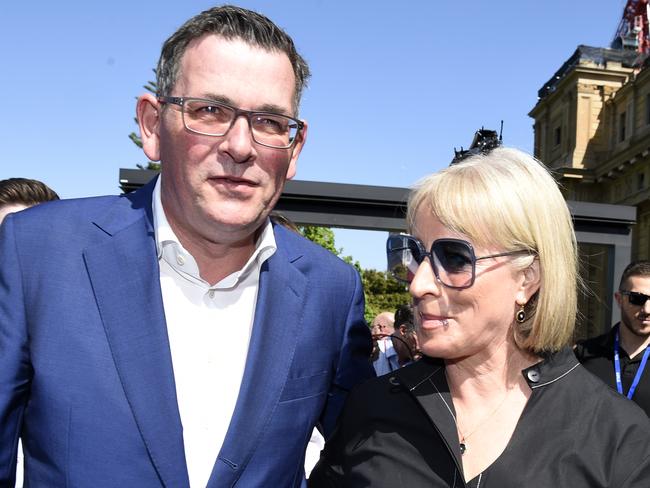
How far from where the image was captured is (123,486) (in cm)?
204

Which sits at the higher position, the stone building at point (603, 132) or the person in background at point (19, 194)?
the stone building at point (603, 132)

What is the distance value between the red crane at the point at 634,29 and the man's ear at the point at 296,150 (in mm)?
50759

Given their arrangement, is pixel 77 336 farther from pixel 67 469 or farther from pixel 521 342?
pixel 521 342

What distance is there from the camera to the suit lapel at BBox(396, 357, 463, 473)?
2.39m

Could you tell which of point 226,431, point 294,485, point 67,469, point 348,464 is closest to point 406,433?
point 348,464

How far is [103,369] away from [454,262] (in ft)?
4.17

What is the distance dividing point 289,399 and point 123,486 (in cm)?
63

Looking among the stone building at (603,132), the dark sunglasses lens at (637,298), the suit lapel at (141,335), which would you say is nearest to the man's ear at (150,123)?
the suit lapel at (141,335)

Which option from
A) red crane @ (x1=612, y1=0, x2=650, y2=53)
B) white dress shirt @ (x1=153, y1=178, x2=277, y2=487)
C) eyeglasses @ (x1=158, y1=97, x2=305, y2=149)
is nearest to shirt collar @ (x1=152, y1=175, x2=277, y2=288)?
white dress shirt @ (x1=153, y1=178, x2=277, y2=487)

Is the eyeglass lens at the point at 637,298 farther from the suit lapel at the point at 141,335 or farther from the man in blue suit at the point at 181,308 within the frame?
the suit lapel at the point at 141,335

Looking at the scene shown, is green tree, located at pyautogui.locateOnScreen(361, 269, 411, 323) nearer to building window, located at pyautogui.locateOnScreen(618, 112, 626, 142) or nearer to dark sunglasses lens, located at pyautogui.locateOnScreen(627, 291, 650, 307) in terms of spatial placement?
building window, located at pyautogui.locateOnScreen(618, 112, 626, 142)

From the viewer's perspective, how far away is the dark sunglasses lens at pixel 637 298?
20.4 ft

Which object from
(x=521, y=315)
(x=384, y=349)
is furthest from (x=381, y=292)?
(x=521, y=315)

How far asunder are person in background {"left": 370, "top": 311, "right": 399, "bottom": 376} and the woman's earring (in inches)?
162
